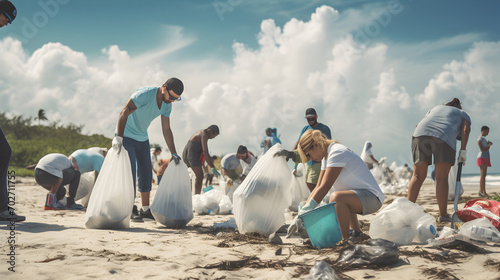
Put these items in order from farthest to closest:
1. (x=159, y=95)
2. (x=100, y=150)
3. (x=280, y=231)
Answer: (x=100, y=150)
(x=159, y=95)
(x=280, y=231)

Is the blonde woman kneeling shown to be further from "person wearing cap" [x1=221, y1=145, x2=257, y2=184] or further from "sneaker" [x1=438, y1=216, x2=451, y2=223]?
"person wearing cap" [x1=221, y1=145, x2=257, y2=184]

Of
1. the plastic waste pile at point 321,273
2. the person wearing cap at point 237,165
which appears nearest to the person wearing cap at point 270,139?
the person wearing cap at point 237,165

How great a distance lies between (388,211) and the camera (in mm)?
2799

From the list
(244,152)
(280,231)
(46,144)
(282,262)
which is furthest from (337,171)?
(46,144)

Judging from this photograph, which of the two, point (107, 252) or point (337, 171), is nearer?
point (107, 252)

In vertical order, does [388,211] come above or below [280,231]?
above

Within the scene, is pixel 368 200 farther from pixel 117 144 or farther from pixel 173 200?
pixel 117 144

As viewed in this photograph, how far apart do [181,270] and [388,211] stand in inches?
63.5

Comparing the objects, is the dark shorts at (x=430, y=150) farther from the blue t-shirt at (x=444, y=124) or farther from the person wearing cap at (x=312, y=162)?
the person wearing cap at (x=312, y=162)

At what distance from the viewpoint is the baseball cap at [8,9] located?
2.96 meters

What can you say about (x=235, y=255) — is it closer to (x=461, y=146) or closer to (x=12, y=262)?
(x=12, y=262)

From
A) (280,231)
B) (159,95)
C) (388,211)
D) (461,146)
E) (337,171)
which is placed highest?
(159,95)

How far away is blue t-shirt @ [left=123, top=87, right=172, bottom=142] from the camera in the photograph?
3924 millimetres

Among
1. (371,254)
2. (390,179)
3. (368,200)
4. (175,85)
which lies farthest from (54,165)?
(390,179)
